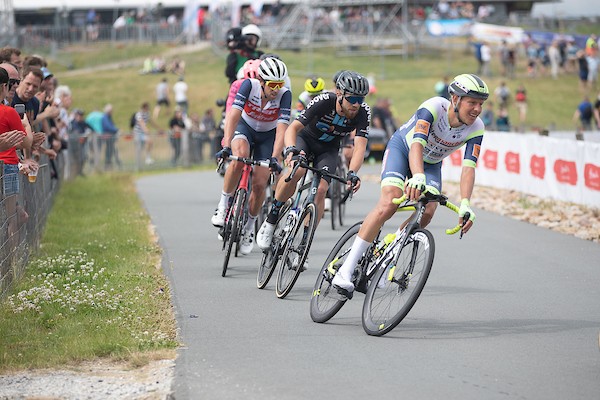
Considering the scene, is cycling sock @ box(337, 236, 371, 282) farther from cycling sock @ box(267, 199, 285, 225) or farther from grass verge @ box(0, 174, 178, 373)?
cycling sock @ box(267, 199, 285, 225)

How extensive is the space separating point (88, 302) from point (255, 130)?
3.60m

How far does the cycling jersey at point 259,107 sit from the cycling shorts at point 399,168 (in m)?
2.89

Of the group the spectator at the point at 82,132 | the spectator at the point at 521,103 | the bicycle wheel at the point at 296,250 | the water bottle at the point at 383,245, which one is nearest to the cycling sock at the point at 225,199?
the bicycle wheel at the point at 296,250

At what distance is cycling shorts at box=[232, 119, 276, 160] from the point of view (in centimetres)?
1249

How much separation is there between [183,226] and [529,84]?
1533 inches

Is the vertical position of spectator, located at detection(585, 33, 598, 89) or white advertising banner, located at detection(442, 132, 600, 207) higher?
white advertising banner, located at detection(442, 132, 600, 207)

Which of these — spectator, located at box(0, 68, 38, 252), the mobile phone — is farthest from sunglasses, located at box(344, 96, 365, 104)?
the mobile phone

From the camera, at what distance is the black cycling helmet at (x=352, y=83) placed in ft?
31.9

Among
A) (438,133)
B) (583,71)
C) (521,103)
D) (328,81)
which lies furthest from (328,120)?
(583,71)

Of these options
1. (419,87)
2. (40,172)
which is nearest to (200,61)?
(419,87)

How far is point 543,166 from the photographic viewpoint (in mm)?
20391

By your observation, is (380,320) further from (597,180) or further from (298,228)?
(597,180)

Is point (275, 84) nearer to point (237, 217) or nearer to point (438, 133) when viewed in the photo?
point (237, 217)

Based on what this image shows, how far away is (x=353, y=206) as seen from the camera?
19469 mm
